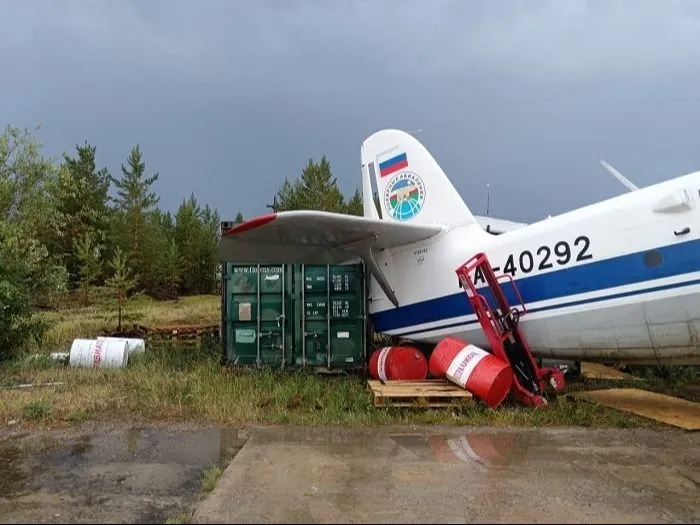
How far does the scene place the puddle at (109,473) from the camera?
4578mm

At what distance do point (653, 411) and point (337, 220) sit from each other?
17.1 ft

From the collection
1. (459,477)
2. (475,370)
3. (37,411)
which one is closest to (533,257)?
(475,370)

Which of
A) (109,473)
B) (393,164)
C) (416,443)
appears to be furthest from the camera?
(393,164)

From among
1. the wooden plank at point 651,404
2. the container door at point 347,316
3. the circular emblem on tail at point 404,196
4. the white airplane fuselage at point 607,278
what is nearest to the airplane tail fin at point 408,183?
the circular emblem on tail at point 404,196

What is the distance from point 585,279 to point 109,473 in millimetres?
6300

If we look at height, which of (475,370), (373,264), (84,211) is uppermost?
(84,211)

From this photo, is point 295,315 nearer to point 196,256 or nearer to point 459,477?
point 459,477

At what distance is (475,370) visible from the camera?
834cm

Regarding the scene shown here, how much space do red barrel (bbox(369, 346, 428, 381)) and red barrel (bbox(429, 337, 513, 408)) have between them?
487 millimetres

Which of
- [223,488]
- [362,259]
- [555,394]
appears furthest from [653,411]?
[223,488]

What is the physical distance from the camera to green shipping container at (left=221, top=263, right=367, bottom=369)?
10898 millimetres

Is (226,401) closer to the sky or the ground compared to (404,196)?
closer to the ground

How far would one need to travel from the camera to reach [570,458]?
5977 mm

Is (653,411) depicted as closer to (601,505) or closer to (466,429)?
(466,429)
